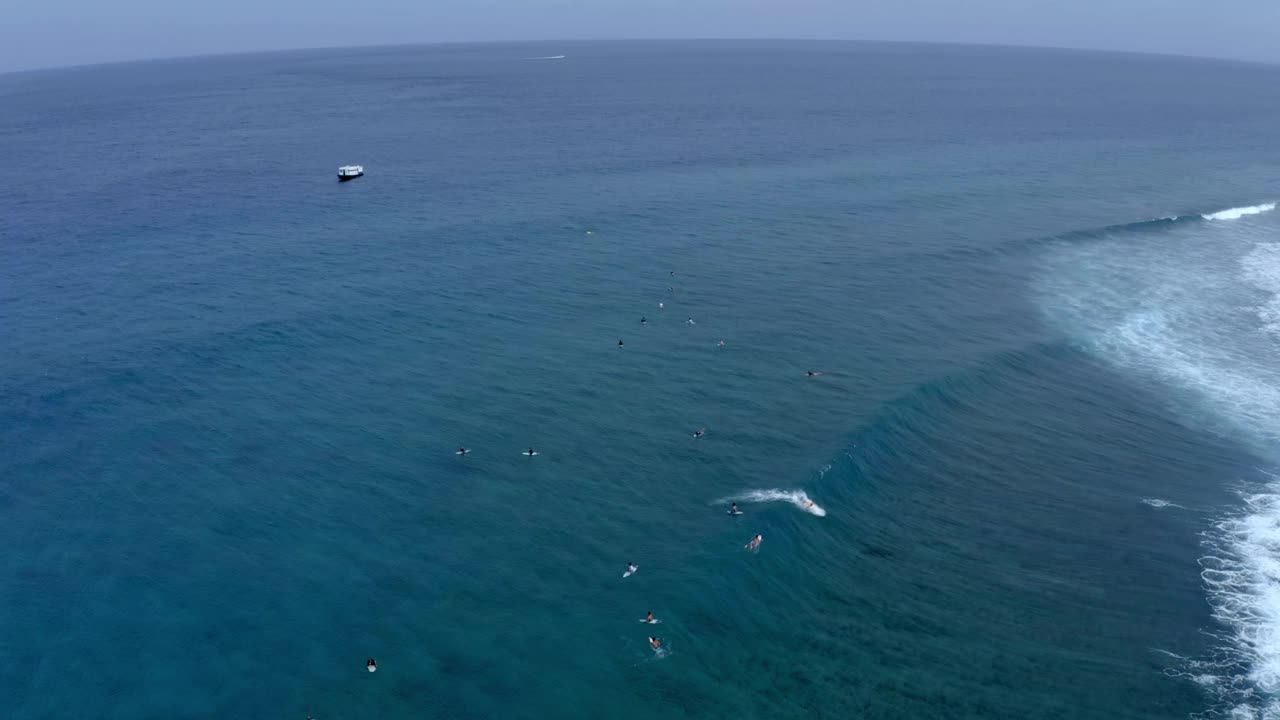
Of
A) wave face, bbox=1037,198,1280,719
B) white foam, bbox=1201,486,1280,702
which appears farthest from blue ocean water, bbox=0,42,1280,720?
wave face, bbox=1037,198,1280,719

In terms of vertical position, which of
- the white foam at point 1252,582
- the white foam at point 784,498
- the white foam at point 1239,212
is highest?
the white foam at point 1239,212

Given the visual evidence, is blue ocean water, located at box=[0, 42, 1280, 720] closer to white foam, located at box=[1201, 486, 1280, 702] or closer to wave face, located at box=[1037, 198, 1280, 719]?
white foam, located at box=[1201, 486, 1280, 702]

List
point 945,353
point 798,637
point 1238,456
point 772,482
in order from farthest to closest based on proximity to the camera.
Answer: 1. point 945,353
2. point 1238,456
3. point 772,482
4. point 798,637

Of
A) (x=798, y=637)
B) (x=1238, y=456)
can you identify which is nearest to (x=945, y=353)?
(x=1238, y=456)

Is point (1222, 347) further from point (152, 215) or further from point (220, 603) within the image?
point (152, 215)

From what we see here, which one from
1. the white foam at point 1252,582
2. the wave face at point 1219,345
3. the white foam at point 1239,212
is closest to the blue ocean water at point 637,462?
the white foam at point 1252,582

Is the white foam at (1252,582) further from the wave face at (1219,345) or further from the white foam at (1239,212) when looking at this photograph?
the white foam at (1239,212)
